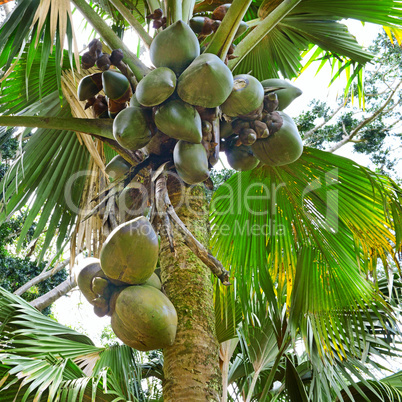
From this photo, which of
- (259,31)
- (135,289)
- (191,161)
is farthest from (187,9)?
(135,289)

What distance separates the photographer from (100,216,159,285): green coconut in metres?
1.22

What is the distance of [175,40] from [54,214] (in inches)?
60.0

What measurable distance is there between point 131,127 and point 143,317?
0.67m

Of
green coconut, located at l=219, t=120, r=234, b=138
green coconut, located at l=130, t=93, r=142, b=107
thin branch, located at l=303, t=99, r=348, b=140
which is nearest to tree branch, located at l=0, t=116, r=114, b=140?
green coconut, located at l=130, t=93, r=142, b=107

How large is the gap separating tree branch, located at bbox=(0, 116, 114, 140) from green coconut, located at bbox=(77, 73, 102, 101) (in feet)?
0.36

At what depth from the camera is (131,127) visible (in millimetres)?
1533

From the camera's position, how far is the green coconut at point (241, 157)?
5.99 feet

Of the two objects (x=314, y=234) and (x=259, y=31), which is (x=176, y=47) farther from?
(x=314, y=234)

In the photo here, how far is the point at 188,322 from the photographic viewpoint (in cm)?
160

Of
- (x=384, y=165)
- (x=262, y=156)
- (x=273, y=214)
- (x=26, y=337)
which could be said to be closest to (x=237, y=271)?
(x=273, y=214)

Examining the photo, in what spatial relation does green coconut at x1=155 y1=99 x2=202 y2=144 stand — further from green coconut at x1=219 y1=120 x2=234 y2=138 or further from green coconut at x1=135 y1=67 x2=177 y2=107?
green coconut at x1=219 y1=120 x2=234 y2=138

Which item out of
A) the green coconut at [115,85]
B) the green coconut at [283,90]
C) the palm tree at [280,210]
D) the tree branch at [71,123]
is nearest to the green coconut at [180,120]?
the green coconut at [115,85]

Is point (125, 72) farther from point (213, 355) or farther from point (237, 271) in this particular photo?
point (237, 271)

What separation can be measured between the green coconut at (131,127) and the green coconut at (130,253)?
1.34 feet
